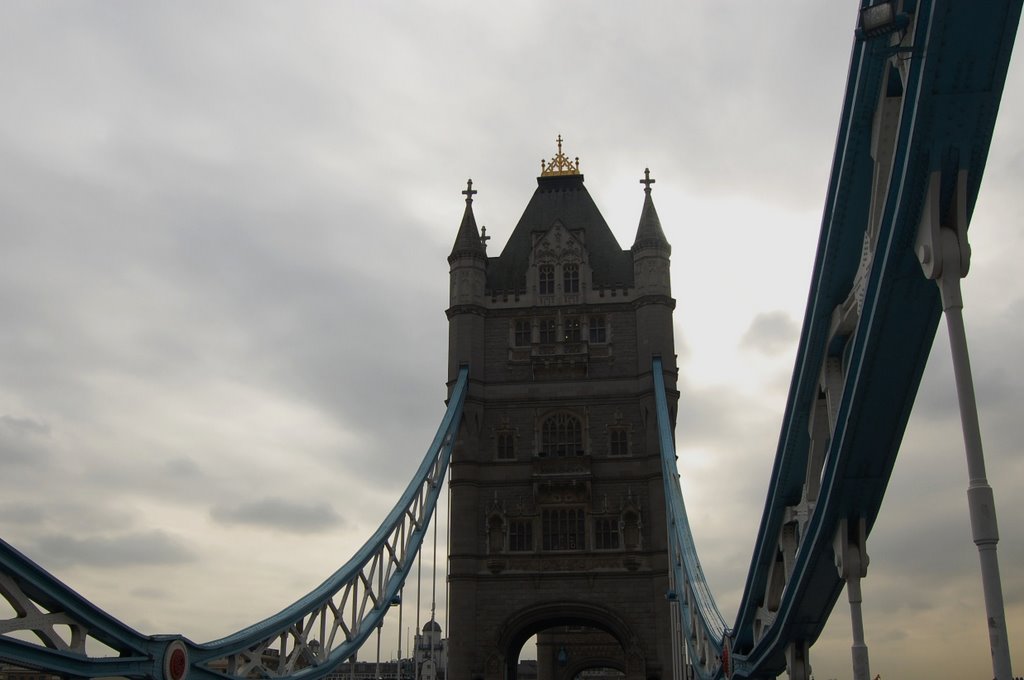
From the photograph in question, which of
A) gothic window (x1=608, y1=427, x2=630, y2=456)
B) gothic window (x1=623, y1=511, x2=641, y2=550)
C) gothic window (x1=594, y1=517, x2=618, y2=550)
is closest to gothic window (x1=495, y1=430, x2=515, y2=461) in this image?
gothic window (x1=608, y1=427, x2=630, y2=456)

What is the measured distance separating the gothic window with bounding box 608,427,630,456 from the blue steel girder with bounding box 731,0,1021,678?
65.1 feet

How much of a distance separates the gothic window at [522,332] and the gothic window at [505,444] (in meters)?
3.91

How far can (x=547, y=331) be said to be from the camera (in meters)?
43.1

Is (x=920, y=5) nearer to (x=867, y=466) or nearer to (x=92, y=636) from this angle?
(x=867, y=466)

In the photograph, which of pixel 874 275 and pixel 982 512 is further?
pixel 874 275

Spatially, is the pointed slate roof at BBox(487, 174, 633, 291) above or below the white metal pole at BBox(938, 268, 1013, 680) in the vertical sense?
above

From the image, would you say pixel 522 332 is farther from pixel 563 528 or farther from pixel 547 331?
pixel 563 528

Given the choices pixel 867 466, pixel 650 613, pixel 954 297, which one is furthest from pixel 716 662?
pixel 954 297

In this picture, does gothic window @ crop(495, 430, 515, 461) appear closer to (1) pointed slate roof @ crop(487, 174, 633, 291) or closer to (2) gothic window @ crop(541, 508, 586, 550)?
(2) gothic window @ crop(541, 508, 586, 550)

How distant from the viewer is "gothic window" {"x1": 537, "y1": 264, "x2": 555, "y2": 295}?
44.0 m

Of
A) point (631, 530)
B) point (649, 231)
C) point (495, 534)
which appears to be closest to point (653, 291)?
point (649, 231)

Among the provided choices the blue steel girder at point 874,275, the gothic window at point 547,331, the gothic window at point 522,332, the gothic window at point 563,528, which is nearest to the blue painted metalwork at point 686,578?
the gothic window at point 563,528

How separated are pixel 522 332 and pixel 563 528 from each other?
8.13 meters

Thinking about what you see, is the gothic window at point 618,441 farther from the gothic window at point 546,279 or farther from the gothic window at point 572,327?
the gothic window at point 546,279
